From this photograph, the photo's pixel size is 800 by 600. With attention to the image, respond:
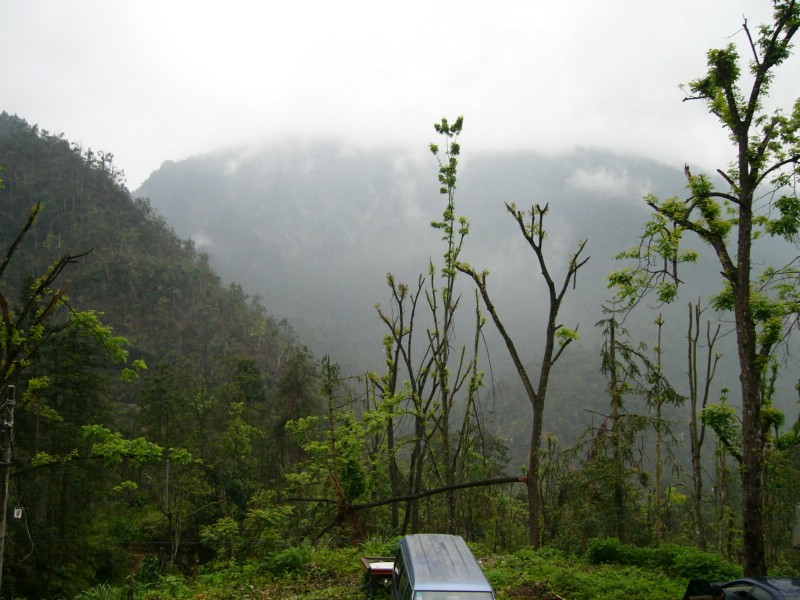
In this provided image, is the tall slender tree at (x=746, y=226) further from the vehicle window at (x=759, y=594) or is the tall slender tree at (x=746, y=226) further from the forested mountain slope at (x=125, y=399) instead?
the forested mountain slope at (x=125, y=399)

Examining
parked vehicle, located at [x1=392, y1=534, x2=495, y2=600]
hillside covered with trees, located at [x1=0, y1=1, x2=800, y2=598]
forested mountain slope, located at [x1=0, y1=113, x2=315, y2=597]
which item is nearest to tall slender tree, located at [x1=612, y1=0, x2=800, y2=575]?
hillside covered with trees, located at [x1=0, y1=1, x2=800, y2=598]

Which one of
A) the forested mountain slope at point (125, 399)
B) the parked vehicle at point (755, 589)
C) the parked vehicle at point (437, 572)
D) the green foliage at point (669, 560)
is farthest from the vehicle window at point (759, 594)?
the forested mountain slope at point (125, 399)

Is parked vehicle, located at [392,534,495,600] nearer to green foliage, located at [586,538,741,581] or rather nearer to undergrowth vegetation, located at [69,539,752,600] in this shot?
undergrowth vegetation, located at [69,539,752,600]

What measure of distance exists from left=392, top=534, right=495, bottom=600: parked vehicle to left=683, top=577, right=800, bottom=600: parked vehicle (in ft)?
10.0

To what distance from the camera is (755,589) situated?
6.85 metres

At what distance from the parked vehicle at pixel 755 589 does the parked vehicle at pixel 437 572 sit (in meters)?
3.05

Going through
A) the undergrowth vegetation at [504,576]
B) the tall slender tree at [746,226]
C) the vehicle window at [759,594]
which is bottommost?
the undergrowth vegetation at [504,576]

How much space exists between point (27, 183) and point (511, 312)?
128880 mm

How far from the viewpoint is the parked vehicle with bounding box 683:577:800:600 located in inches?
252

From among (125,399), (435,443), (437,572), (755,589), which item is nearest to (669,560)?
(755,589)

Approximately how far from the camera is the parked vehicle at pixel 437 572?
671cm

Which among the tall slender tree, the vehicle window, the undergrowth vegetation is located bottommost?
the undergrowth vegetation

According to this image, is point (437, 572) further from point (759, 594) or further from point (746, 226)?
point (746, 226)

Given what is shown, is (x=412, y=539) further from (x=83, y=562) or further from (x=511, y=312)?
(x=511, y=312)
